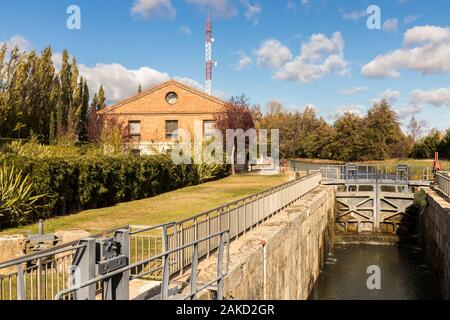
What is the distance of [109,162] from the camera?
57.8ft

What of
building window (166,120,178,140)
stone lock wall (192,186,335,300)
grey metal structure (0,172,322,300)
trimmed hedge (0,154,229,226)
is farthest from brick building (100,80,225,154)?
grey metal structure (0,172,322,300)

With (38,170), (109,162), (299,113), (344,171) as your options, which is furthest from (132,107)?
(299,113)

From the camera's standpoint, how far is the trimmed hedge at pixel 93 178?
45.1ft

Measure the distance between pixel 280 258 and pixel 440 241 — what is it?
7.61 meters

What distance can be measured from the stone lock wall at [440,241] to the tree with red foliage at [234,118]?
1752 centimetres

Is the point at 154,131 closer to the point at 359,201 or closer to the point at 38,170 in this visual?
the point at 359,201

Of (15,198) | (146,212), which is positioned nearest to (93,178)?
(146,212)

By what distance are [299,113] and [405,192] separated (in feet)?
241

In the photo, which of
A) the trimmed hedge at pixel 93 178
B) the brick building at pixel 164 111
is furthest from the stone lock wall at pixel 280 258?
the brick building at pixel 164 111

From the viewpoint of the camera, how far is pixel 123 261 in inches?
207

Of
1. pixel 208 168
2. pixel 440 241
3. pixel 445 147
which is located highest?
pixel 445 147

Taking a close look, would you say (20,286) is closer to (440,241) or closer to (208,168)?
(440,241)

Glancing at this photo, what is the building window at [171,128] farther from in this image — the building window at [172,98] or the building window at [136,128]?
the building window at [136,128]

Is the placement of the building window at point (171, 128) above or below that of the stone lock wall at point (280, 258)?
above
